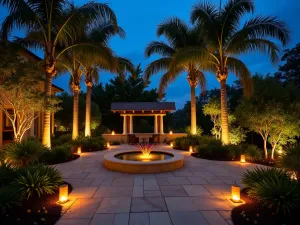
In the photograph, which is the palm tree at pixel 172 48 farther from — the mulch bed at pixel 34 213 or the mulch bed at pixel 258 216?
the mulch bed at pixel 34 213

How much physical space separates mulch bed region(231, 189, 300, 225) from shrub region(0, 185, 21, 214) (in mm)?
4577

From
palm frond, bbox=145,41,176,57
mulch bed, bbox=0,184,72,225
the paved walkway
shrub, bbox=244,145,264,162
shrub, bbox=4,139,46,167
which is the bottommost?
the paved walkway

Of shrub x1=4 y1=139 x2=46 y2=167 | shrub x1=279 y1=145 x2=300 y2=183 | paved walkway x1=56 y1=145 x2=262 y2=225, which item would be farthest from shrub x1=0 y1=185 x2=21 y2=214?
shrub x1=279 y1=145 x2=300 y2=183

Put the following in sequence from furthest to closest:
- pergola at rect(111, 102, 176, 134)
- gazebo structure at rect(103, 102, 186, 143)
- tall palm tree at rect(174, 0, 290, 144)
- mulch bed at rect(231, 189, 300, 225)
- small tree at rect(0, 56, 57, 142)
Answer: pergola at rect(111, 102, 176, 134) → gazebo structure at rect(103, 102, 186, 143) → tall palm tree at rect(174, 0, 290, 144) → small tree at rect(0, 56, 57, 142) → mulch bed at rect(231, 189, 300, 225)

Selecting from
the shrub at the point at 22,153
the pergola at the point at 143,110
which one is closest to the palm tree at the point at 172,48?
the pergola at the point at 143,110

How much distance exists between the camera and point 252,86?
10016mm

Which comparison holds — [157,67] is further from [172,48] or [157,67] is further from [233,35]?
[233,35]

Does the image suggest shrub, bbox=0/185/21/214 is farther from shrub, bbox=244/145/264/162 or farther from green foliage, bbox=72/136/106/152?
shrub, bbox=244/145/264/162

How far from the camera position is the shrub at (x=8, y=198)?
366cm

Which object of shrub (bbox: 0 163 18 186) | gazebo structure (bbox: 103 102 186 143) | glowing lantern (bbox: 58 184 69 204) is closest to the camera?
glowing lantern (bbox: 58 184 69 204)

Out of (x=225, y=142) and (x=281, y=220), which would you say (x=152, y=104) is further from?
(x=281, y=220)

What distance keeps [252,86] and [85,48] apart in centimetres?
948

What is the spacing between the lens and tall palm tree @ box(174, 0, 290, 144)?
9.16 m

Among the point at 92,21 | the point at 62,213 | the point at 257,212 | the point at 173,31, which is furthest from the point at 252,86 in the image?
the point at 62,213
